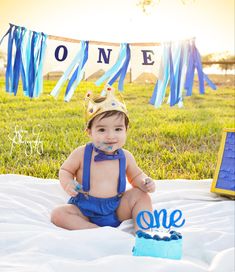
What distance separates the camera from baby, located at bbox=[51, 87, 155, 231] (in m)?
2.08

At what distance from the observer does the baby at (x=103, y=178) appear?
208cm

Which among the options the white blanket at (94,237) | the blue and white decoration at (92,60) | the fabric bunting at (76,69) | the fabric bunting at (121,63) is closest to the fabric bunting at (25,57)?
the blue and white decoration at (92,60)

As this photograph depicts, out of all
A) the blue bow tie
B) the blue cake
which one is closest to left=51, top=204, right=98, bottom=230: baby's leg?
the blue bow tie

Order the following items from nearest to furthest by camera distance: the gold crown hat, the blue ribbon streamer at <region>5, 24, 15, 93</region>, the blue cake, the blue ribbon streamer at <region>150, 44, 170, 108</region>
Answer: the blue cake
the gold crown hat
the blue ribbon streamer at <region>5, 24, 15, 93</region>
the blue ribbon streamer at <region>150, 44, 170, 108</region>

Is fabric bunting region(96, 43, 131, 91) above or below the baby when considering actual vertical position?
above

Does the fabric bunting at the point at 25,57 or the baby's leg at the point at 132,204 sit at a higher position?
the fabric bunting at the point at 25,57

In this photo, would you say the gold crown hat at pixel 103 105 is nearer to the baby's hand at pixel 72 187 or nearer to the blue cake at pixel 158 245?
the baby's hand at pixel 72 187

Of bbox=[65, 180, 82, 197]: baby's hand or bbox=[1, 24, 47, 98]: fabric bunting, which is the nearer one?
bbox=[65, 180, 82, 197]: baby's hand

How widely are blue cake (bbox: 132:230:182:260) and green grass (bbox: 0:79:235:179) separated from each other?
201 centimetres

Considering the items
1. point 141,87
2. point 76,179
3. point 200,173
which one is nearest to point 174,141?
point 200,173

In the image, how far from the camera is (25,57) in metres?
3.09

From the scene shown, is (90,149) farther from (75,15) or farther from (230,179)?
(75,15)

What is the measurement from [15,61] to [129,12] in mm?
1533

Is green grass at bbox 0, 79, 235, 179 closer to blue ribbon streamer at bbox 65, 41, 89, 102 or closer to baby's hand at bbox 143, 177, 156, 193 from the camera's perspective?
blue ribbon streamer at bbox 65, 41, 89, 102
